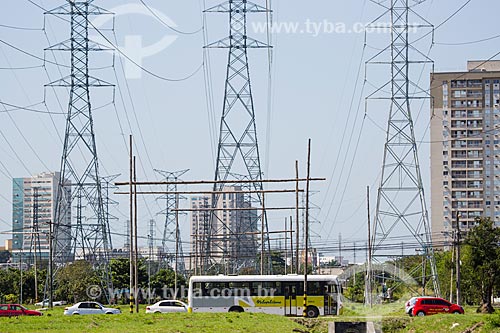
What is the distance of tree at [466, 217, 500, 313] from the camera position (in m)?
62.2

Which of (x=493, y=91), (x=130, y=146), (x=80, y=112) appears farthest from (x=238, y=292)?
(x=493, y=91)

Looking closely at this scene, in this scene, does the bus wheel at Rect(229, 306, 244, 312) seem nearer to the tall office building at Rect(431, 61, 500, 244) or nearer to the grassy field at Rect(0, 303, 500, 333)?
the grassy field at Rect(0, 303, 500, 333)

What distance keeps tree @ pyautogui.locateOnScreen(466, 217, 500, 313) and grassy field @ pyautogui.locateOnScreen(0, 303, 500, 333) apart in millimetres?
12524

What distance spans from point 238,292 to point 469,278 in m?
19.1

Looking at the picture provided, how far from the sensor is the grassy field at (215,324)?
117 feet

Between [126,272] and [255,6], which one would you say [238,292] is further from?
[126,272]

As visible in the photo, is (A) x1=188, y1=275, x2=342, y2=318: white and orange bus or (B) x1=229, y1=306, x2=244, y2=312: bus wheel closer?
(A) x1=188, y1=275, x2=342, y2=318: white and orange bus

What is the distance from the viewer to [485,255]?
62.5 m

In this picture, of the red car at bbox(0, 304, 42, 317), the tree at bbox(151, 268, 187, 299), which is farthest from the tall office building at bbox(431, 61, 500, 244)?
the red car at bbox(0, 304, 42, 317)

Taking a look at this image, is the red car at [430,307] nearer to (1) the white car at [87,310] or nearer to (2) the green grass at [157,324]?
(2) the green grass at [157,324]

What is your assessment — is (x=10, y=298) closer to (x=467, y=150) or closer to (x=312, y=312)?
(x=312, y=312)

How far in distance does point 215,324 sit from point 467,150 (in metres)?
110

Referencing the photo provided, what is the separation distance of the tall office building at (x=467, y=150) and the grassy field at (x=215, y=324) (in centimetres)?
9185

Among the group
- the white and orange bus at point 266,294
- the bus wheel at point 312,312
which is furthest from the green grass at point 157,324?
the white and orange bus at point 266,294
